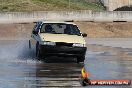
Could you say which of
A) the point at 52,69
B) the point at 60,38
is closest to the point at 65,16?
the point at 60,38

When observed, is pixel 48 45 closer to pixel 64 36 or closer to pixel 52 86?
pixel 64 36

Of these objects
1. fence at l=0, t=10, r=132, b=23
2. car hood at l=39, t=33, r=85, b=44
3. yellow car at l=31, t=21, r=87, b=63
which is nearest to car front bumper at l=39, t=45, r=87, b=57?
yellow car at l=31, t=21, r=87, b=63

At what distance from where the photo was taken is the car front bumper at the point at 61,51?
21.0 m

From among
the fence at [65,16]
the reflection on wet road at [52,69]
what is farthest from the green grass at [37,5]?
the reflection on wet road at [52,69]

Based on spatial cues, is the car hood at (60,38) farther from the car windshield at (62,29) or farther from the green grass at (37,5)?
the green grass at (37,5)

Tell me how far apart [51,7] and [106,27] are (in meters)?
9.89

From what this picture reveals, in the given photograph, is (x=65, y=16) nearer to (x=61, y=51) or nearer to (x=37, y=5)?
(x=37, y=5)

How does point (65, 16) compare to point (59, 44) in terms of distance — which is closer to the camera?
point (59, 44)

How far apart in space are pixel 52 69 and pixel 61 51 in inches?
78.9

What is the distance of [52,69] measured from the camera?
1938cm

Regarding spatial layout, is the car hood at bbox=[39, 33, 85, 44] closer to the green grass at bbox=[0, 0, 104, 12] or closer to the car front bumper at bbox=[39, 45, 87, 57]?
the car front bumper at bbox=[39, 45, 87, 57]

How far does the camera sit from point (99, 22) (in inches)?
2073

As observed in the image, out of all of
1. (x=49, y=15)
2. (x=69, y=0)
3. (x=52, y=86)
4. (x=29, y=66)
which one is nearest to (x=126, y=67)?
(x=29, y=66)

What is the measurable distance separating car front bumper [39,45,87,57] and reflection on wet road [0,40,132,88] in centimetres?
44
